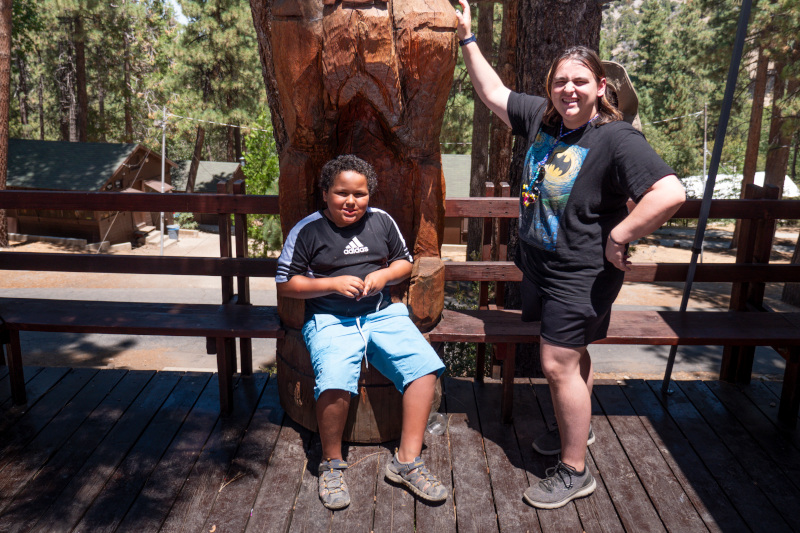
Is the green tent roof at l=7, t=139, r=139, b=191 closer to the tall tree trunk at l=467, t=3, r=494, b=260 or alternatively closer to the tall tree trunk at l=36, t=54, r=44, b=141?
the tall tree trunk at l=467, t=3, r=494, b=260

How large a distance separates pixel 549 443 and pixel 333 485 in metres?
1.06

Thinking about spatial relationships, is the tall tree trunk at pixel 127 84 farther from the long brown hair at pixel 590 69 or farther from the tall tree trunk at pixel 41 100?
the long brown hair at pixel 590 69

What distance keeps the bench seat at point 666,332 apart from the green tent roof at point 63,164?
17479 mm

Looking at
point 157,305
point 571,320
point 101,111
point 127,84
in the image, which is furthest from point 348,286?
point 101,111

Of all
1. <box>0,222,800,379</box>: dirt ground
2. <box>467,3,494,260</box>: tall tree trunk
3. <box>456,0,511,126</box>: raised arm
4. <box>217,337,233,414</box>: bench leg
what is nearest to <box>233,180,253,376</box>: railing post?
<box>217,337,233,414</box>: bench leg

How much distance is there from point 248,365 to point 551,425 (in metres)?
1.78

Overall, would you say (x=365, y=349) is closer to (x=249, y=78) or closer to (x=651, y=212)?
(x=651, y=212)

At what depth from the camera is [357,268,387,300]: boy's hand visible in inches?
102

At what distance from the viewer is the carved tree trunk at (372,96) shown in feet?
7.71

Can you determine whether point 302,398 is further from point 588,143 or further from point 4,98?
point 4,98

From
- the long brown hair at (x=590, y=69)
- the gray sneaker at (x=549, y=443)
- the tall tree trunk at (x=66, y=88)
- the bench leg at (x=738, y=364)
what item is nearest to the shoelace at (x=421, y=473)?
the gray sneaker at (x=549, y=443)

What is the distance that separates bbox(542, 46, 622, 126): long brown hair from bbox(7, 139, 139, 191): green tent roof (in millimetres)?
18135

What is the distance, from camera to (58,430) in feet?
9.79

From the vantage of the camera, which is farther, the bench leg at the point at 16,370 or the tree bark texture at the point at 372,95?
the bench leg at the point at 16,370
